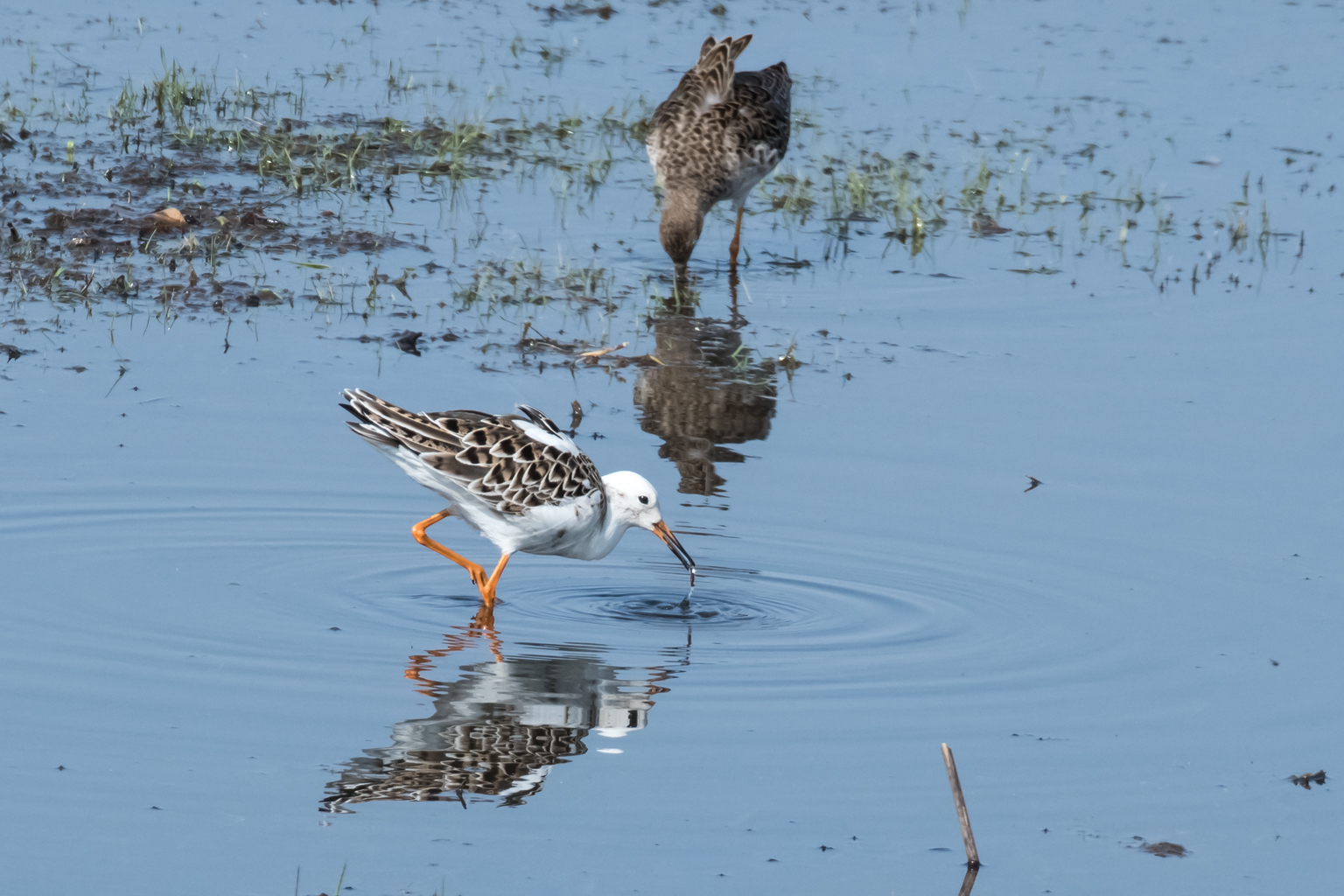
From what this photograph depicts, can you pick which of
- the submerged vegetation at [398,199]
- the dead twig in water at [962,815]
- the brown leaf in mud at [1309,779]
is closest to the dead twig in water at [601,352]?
the submerged vegetation at [398,199]

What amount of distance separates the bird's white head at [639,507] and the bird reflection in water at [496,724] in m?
0.67

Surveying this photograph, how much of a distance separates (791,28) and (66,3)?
774cm

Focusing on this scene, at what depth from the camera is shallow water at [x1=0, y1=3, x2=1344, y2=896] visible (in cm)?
553

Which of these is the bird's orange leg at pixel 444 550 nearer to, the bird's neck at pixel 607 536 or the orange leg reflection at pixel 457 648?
the orange leg reflection at pixel 457 648

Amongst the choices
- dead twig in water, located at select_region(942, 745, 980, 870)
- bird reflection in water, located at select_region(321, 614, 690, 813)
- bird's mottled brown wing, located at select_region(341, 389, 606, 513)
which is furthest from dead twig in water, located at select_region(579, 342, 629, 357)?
dead twig in water, located at select_region(942, 745, 980, 870)

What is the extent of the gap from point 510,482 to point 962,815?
9.79 feet

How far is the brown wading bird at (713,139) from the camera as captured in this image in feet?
41.5

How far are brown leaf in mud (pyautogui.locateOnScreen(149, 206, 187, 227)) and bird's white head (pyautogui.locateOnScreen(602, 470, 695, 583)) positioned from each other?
5508 mm

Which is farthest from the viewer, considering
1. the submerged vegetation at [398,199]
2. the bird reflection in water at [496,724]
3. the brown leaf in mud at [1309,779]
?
the submerged vegetation at [398,199]

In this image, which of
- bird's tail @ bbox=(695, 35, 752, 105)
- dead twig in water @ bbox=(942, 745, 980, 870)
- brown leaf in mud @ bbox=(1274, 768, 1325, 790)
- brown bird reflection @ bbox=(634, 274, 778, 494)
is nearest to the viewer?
dead twig in water @ bbox=(942, 745, 980, 870)

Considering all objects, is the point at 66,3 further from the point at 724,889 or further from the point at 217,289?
the point at 724,889

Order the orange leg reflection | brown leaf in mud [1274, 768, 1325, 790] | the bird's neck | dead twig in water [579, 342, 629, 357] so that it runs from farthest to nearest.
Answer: dead twig in water [579, 342, 629, 357], the bird's neck, the orange leg reflection, brown leaf in mud [1274, 768, 1325, 790]

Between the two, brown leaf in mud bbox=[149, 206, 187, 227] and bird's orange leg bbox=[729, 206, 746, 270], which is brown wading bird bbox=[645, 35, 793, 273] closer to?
bird's orange leg bbox=[729, 206, 746, 270]

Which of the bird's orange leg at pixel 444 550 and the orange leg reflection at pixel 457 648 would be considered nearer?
the orange leg reflection at pixel 457 648
